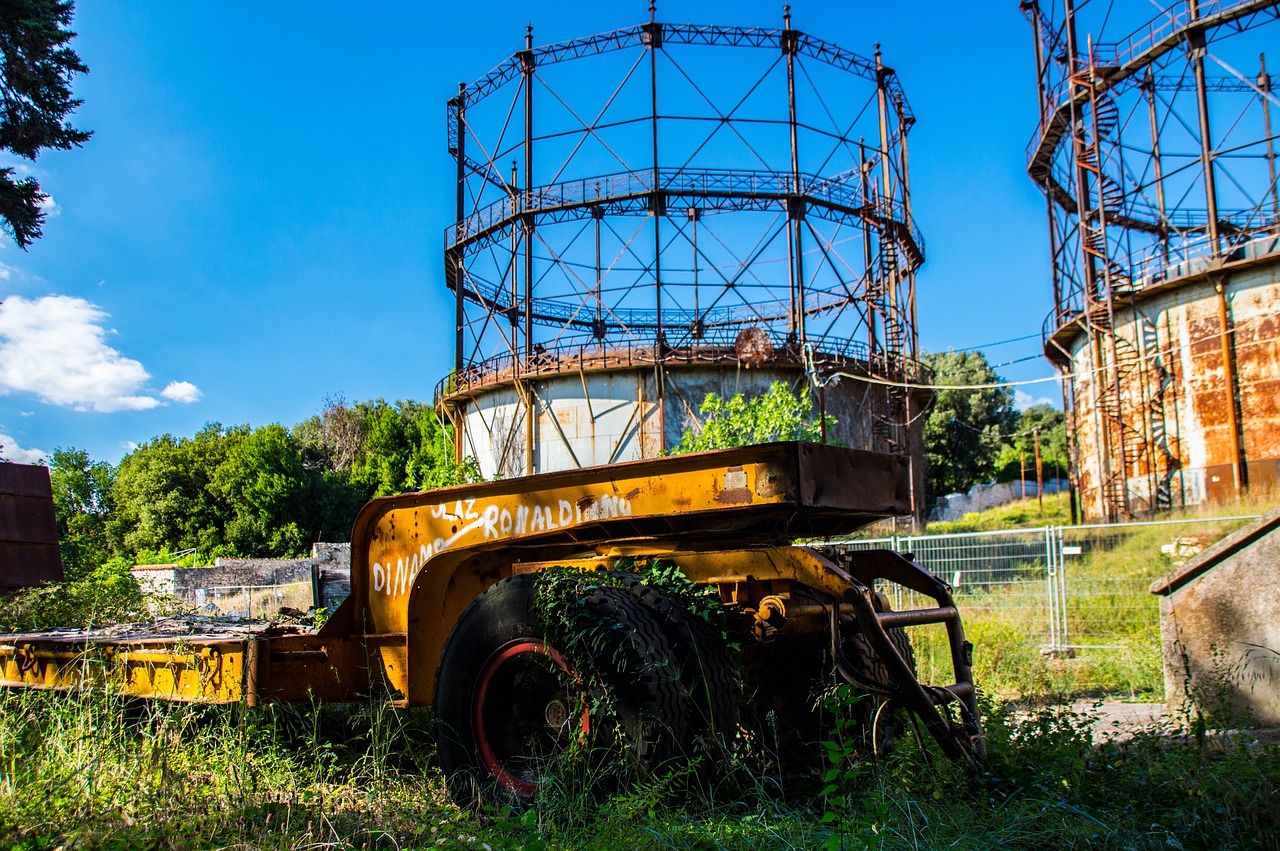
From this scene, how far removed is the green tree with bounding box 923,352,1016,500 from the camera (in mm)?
54062

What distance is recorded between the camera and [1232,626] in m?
7.29

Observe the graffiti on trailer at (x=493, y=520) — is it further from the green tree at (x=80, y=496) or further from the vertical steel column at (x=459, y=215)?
the green tree at (x=80, y=496)

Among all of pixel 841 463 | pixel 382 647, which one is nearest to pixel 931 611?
pixel 841 463

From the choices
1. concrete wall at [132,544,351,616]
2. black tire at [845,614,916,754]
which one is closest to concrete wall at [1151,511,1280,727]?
black tire at [845,614,916,754]

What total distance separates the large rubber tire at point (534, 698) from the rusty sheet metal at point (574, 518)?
0.56m

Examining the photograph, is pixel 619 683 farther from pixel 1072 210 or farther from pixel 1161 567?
pixel 1072 210

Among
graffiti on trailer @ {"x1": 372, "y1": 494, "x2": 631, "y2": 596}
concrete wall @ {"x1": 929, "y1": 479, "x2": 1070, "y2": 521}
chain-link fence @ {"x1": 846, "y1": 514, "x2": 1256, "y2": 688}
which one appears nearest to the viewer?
graffiti on trailer @ {"x1": 372, "y1": 494, "x2": 631, "y2": 596}

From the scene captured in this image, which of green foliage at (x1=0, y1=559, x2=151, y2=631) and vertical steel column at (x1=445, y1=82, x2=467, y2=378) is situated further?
vertical steel column at (x1=445, y1=82, x2=467, y2=378)

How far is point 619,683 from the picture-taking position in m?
4.08

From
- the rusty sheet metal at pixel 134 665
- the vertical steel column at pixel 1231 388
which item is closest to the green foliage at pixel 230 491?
the vertical steel column at pixel 1231 388

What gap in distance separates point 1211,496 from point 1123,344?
4950 millimetres

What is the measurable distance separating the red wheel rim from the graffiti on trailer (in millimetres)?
758

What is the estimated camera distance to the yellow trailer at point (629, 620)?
4.19 meters

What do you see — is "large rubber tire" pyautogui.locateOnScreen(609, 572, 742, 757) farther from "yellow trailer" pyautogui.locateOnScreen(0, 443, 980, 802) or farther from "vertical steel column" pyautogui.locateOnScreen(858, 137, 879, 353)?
"vertical steel column" pyautogui.locateOnScreen(858, 137, 879, 353)
